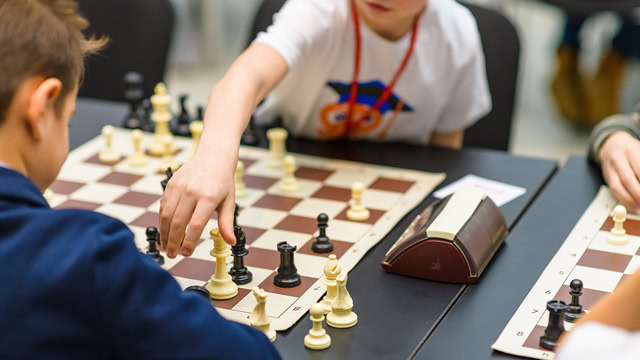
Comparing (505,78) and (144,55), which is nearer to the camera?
(505,78)

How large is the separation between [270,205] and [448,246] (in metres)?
0.43

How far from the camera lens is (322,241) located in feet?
4.91

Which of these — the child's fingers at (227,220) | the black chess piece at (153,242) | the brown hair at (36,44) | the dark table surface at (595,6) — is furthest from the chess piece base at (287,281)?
the dark table surface at (595,6)

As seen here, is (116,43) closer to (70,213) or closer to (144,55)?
(144,55)

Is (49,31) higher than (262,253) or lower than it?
higher

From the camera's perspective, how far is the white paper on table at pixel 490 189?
1.72 m

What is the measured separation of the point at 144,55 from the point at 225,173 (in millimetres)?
1320

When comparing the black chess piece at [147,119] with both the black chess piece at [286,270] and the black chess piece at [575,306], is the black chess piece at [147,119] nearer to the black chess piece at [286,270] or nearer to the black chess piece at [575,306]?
the black chess piece at [286,270]

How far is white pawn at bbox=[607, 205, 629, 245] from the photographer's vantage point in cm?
149

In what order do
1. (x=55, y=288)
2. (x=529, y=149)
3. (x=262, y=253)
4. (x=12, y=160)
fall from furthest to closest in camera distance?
(x=529, y=149), (x=262, y=253), (x=12, y=160), (x=55, y=288)

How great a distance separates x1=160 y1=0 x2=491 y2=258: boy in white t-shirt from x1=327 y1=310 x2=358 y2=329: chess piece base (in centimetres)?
61

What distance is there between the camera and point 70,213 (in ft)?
3.19

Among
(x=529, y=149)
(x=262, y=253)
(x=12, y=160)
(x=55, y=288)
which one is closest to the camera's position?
(x=55, y=288)

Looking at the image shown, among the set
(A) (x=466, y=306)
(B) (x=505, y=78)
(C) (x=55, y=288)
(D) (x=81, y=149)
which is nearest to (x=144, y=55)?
(D) (x=81, y=149)
